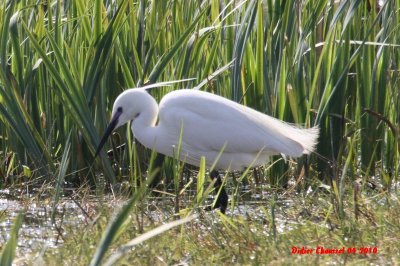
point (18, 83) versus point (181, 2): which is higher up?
point (181, 2)

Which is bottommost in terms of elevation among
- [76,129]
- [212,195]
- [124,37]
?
[212,195]

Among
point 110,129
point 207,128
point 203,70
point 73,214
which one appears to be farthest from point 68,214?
point 203,70

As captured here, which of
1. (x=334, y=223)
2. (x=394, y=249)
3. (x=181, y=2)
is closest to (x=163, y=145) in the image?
(x=181, y=2)

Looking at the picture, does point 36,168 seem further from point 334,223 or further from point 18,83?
point 334,223

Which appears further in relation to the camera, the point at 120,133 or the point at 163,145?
the point at 120,133

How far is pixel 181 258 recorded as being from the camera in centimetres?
338

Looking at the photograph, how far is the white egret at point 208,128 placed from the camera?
15.6 feet

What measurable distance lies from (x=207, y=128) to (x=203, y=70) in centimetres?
35

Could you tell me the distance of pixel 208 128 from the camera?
4.91 metres

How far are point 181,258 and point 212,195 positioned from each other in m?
1.92

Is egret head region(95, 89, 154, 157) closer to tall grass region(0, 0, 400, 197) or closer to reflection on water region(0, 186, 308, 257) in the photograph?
tall grass region(0, 0, 400, 197)

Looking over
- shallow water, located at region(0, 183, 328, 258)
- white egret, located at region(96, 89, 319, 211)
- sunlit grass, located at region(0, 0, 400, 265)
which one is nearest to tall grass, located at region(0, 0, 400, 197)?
sunlit grass, located at region(0, 0, 400, 265)

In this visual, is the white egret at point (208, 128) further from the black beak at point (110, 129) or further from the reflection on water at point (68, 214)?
the reflection on water at point (68, 214)

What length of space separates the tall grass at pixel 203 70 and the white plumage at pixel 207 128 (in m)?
0.14
